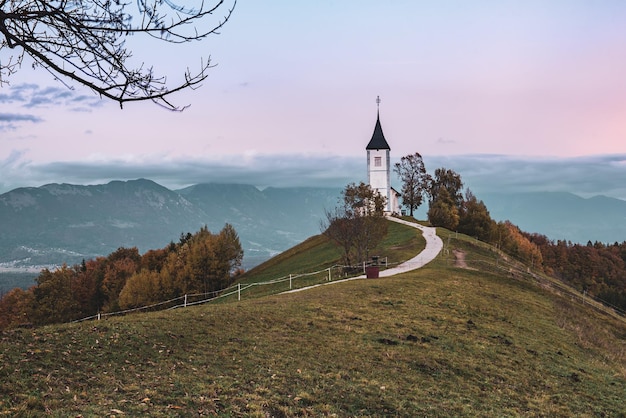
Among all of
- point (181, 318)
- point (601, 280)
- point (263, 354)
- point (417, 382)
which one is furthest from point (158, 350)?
point (601, 280)

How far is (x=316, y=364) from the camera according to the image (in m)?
15.0

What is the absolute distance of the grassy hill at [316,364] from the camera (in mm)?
10680

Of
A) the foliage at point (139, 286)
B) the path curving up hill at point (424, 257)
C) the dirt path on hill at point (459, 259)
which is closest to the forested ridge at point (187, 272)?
the foliage at point (139, 286)

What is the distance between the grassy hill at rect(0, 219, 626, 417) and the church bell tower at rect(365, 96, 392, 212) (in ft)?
244

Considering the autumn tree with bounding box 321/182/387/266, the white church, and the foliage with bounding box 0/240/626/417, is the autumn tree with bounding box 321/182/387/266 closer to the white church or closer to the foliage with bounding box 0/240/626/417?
the foliage with bounding box 0/240/626/417

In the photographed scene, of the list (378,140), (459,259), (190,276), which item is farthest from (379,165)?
(459,259)

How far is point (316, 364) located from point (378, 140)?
302 ft

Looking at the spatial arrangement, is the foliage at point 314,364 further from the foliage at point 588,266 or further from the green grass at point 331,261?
the foliage at point 588,266

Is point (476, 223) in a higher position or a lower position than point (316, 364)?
lower

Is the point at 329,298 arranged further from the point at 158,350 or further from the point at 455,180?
the point at 455,180

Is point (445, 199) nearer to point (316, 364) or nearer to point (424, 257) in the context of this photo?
point (424, 257)

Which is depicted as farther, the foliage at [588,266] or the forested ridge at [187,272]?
the foliage at [588,266]

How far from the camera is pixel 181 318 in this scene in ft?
64.5

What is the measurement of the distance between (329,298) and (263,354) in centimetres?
1138
